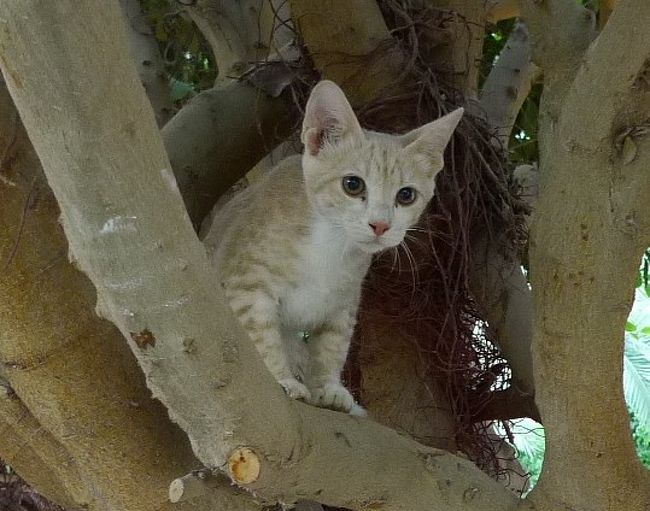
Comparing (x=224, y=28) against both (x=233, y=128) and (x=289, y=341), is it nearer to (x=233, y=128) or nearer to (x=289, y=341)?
(x=233, y=128)

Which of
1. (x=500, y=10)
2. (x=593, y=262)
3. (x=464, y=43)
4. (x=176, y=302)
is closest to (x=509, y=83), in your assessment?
(x=500, y=10)

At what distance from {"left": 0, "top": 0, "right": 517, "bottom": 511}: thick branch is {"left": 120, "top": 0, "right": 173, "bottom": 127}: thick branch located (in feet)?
4.45

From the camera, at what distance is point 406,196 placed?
1.48 metres

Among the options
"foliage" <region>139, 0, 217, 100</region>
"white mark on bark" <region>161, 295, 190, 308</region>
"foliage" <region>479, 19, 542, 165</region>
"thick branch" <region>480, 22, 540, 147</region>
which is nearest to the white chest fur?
"white mark on bark" <region>161, 295, 190, 308</region>

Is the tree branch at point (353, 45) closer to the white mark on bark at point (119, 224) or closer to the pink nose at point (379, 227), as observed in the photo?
the pink nose at point (379, 227)

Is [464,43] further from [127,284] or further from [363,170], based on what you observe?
[127,284]

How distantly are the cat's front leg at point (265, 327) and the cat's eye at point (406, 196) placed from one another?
267 millimetres

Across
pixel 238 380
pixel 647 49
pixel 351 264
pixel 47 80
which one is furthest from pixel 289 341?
pixel 47 80

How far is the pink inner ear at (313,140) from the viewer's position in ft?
4.73

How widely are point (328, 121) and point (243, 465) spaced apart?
2.11 feet

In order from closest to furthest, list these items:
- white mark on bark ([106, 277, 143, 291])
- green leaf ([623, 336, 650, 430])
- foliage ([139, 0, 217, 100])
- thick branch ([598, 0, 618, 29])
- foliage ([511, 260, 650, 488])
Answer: white mark on bark ([106, 277, 143, 291]) < thick branch ([598, 0, 618, 29]) < foliage ([139, 0, 217, 100]) < foliage ([511, 260, 650, 488]) < green leaf ([623, 336, 650, 430])

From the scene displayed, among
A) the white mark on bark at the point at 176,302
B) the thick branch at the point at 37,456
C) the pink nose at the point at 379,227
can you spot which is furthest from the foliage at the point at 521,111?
the white mark on bark at the point at 176,302

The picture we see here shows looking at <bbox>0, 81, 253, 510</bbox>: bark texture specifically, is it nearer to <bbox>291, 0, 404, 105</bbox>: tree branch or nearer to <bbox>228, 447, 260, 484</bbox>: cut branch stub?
<bbox>228, 447, 260, 484</bbox>: cut branch stub

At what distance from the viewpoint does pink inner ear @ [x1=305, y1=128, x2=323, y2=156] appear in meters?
1.44
